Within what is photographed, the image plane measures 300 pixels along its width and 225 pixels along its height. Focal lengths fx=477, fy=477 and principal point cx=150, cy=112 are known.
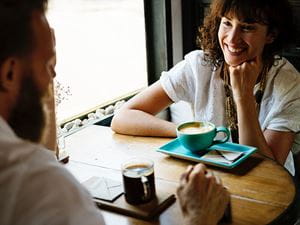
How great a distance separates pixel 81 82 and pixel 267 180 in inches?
49.8

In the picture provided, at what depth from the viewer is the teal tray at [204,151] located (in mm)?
1591

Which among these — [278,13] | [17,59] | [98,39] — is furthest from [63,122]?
[17,59]

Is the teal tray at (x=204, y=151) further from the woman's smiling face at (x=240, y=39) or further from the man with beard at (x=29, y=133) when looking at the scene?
the man with beard at (x=29, y=133)

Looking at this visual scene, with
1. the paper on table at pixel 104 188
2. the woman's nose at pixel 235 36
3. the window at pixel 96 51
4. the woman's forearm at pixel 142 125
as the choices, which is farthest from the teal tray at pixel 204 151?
the window at pixel 96 51

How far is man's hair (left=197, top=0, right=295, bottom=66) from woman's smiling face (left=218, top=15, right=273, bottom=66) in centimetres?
3

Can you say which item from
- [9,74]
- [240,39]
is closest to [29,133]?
[9,74]

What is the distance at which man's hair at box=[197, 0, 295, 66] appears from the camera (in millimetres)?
1999

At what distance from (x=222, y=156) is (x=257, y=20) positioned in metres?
0.69

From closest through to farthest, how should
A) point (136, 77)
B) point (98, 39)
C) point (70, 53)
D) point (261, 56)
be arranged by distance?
point (261, 56), point (70, 53), point (98, 39), point (136, 77)

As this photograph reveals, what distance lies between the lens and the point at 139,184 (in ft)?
4.42

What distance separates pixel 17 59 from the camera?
2.99ft

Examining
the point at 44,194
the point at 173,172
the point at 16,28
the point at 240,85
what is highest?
the point at 16,28

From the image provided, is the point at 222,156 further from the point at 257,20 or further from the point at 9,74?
the point at 9,74

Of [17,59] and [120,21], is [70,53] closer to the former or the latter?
[120,21]
